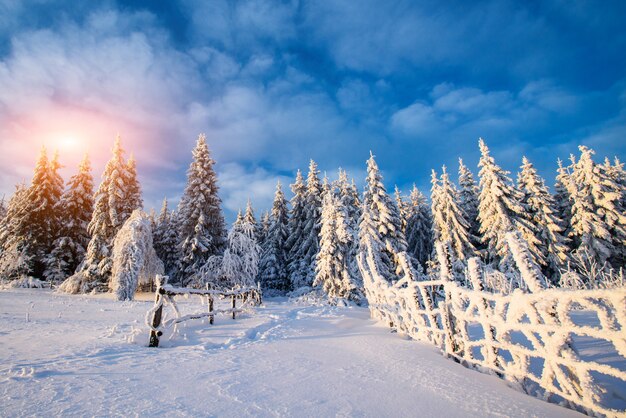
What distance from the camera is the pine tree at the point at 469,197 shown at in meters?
30.5

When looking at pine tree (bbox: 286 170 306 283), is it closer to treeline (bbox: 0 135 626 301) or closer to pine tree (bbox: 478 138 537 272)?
treeline (bbox: 0 135 626 301)

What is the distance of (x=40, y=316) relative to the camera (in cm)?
883

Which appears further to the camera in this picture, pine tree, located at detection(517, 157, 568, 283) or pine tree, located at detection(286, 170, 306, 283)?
pine tree, located at detection(286, 170, 306, 283)

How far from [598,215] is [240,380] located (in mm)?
32125

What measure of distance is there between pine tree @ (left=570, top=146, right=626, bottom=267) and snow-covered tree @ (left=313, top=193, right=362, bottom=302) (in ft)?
60.3

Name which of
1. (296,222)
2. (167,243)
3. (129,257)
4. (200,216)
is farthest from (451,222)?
(167,243)

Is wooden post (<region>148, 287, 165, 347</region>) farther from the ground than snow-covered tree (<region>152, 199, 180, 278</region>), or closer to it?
closer to it

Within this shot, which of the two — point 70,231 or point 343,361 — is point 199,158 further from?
point 343,361

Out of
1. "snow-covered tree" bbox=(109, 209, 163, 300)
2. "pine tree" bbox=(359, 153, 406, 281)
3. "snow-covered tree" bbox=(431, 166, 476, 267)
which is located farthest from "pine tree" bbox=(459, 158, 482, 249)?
"snow-covered tree" bbox=(109, 209, 163, 300)

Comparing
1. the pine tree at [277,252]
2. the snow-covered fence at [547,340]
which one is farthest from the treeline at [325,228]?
the snow-covered fence at [547,340]

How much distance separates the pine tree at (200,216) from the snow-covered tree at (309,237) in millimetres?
8234

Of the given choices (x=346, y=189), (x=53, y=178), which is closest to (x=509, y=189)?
(x=346, y=189)

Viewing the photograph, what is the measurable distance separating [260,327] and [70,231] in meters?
25.0

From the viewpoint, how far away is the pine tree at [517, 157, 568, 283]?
23.7 m
